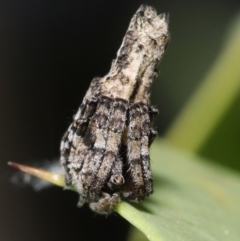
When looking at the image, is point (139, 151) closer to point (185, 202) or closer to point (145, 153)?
point (145, 153)

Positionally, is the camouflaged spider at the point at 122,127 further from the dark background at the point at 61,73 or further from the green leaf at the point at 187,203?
the dark background at the point at 61,73

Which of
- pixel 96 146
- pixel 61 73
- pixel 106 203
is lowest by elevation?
pixel 61 73

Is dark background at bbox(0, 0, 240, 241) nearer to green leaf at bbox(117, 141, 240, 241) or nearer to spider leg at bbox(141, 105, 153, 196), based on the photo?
green leaf at bbox(117, 141, 240, 241)

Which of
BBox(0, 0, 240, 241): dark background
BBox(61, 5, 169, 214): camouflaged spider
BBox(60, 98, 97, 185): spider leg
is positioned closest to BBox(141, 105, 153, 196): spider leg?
BBox(61, 5, 169, 214): camouflaged spider

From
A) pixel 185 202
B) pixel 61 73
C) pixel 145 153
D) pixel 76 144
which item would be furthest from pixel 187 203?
pixel 61 73

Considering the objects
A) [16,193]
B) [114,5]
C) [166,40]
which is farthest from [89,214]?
[114,5]

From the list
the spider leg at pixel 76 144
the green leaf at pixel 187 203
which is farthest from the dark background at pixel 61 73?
the spider leg at pixel 76 144

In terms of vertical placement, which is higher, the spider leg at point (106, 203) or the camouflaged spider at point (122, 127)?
the camouflaged spider at point (122, 127)
